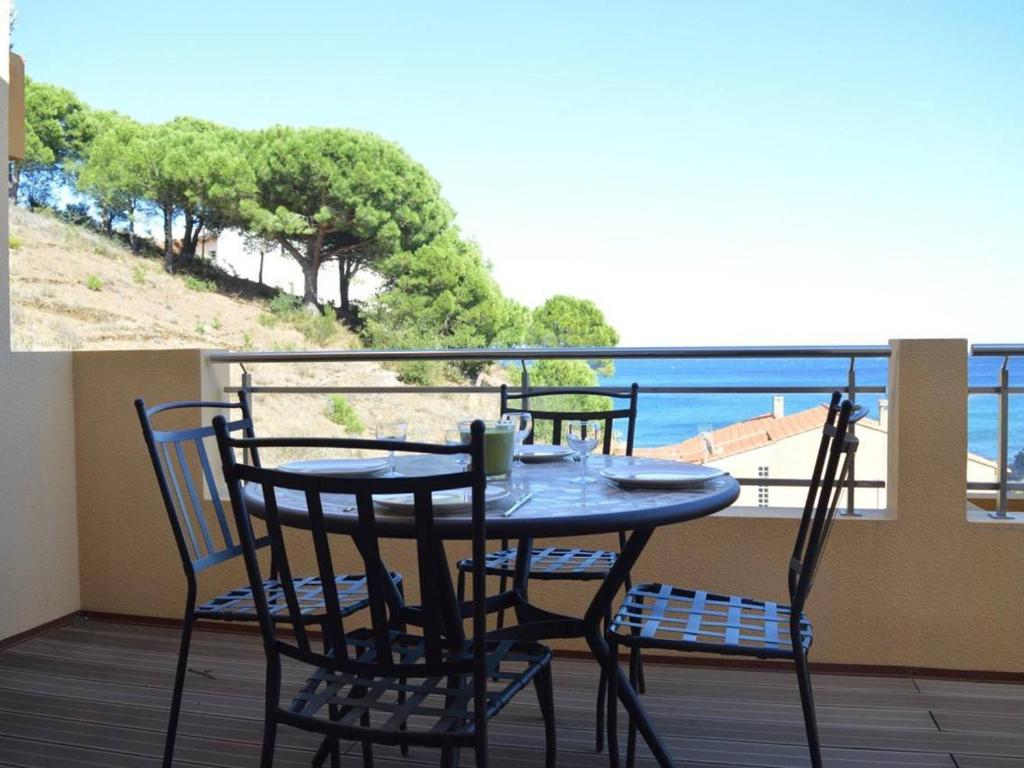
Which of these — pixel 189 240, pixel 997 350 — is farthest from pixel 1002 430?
pixel 189 240

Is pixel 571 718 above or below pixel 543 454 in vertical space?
below

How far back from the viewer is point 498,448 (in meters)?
2.15

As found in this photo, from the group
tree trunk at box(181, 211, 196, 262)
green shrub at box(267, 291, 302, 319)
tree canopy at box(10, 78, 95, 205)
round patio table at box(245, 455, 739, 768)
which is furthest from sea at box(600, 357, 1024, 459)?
round patio table at box(245, 455, 739, 768)

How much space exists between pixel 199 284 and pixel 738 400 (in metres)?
21.4

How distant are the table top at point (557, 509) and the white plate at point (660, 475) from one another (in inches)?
0.7

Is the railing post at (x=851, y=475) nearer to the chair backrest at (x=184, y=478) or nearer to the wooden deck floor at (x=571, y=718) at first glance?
the wooden deck floor at (x=571, y=718)

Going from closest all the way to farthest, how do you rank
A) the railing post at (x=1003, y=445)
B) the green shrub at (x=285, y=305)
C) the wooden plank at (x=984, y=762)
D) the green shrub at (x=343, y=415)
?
the wooden plank at (x=984, y=762) < the railing post at (x=1003, y=445) < the green shrub at (x=343, y=415) < the green shrub at (x=285, y=305)

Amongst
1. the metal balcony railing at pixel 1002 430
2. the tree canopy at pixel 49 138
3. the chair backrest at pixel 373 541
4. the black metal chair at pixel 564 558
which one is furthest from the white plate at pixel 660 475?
the tree canopy at pixel 49 138

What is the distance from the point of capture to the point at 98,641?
3631 millimetres

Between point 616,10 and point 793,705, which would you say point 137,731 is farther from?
point 616,10

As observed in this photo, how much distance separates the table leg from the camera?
2.12 m

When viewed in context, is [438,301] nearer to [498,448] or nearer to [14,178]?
[14,178]

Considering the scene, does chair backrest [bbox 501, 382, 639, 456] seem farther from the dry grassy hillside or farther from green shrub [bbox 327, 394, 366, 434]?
green shrub [bbox 327, 394, 366, 434]

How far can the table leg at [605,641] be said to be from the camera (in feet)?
6.95
